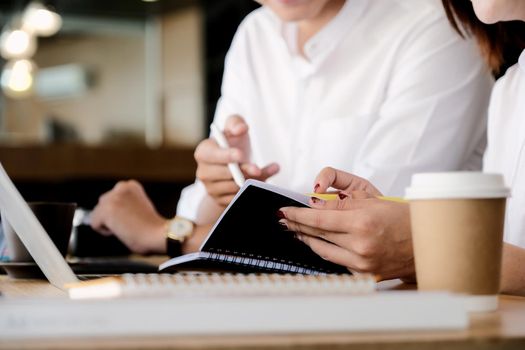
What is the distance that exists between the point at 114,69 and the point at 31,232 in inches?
303

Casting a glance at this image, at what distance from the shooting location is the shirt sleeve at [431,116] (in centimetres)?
176

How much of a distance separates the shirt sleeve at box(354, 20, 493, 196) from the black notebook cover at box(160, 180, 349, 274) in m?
0.74

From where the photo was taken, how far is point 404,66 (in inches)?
73.0

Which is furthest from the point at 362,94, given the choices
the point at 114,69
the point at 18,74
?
the point at 114,69

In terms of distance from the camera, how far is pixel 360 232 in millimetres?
936

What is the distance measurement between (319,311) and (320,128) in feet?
4.74

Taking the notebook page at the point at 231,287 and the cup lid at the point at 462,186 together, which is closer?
the notebook page at the point at 231,287

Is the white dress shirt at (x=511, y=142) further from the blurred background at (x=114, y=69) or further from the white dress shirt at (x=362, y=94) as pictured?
the blurred background at (x=114, y=69)

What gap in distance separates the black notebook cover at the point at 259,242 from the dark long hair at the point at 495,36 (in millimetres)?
750

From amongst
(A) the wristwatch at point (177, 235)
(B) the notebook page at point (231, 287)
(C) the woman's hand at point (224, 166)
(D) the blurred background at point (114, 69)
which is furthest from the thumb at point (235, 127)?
(D) the blurred background at point (114, 69)

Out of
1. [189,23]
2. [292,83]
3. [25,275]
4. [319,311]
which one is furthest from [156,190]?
[189,23]

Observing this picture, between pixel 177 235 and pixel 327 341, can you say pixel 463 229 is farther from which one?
pixel 177 235

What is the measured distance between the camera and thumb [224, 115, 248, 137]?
164 centimetres

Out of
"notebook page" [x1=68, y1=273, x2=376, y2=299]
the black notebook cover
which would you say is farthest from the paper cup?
the black notebook cover
